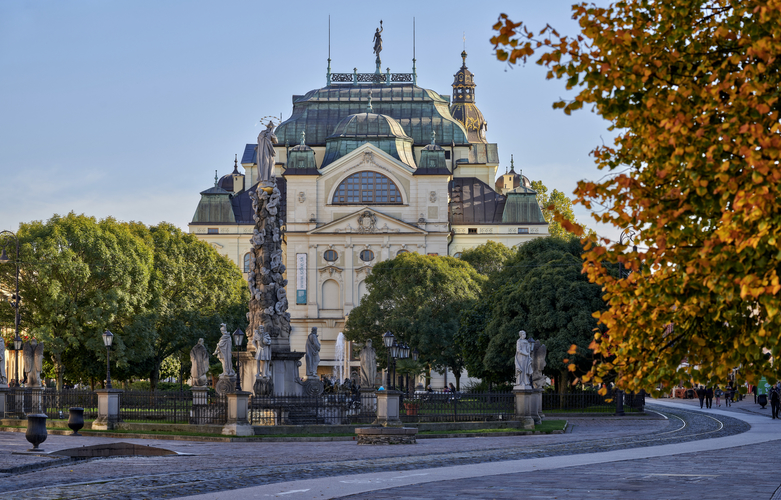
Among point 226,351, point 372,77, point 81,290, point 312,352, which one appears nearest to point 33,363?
point 226,351

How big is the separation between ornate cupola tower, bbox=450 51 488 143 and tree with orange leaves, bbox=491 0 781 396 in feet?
363

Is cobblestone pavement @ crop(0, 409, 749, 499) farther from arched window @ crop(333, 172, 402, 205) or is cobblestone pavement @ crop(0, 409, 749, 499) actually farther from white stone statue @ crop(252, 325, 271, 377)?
arched window @ crop(333, 172, 402, 205)

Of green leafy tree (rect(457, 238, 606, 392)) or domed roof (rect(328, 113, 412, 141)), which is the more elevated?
domed roof (rect(328, 113, 412, 141))

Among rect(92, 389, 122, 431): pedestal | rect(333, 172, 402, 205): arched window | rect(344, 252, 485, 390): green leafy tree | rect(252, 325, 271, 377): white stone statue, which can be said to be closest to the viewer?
rect(92, 389, 122, 431): pedestal

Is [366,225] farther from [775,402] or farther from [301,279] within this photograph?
[775,402]

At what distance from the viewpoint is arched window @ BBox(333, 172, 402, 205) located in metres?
92.4

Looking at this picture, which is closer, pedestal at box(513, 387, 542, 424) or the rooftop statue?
pedestal at box(513, 387, 542, 424)

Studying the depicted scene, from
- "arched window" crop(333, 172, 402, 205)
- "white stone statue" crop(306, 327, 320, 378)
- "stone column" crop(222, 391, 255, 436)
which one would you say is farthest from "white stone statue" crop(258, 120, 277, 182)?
"arched window" crop(333, 172, 402, 205)

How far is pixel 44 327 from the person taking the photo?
172 feet

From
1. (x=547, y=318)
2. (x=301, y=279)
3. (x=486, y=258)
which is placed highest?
(x=486, y=258)

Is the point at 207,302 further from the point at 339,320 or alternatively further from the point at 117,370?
the point at 339,320

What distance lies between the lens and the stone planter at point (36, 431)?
781 inches

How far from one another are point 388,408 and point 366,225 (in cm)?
6446

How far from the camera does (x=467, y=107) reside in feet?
414
